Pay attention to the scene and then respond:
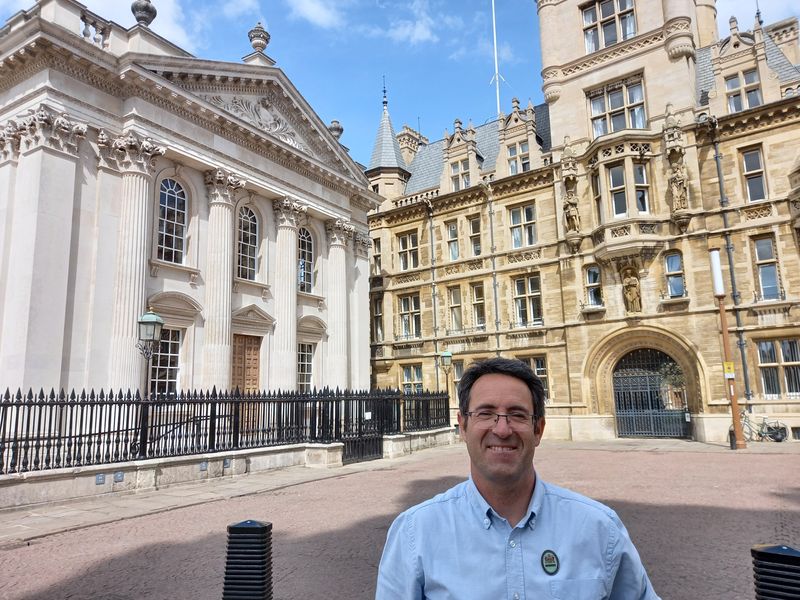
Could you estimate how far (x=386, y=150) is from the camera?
120 feet

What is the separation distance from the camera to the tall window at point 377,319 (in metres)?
34.2

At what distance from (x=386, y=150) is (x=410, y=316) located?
11376 mm

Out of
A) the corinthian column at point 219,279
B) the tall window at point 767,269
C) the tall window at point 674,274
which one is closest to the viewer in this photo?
the corinthian column at point 219,279

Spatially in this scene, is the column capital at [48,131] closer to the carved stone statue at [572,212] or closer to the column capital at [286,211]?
the column capital at [286,211]

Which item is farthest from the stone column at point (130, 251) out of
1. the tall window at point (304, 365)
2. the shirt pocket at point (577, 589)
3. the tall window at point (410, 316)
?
the tall window at point (410, 316)

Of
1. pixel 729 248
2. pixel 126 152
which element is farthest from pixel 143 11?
pixel 729 248

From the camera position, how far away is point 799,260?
70.5 feet

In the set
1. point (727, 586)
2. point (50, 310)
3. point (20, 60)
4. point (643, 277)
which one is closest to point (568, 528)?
point (727, 586)

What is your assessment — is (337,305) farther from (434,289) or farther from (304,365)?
(434,289)

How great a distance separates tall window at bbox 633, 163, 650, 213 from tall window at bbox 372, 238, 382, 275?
15445 millimetres

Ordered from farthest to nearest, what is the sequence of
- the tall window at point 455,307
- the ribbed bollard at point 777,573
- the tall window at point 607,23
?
the tall window at point 455,307, the tall window at point 607,23, the ribbed bollard at point 777,573

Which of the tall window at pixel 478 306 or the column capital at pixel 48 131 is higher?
the column capital at pixel 48 131

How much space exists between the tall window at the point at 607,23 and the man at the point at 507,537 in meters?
29.3

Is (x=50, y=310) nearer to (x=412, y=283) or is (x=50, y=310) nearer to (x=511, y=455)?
(x=511, y=455)
